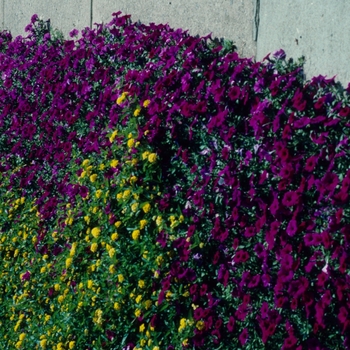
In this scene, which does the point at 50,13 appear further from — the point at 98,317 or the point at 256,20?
the point at 98,317

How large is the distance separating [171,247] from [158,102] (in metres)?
0.81

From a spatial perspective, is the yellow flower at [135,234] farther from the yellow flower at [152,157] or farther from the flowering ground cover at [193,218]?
the yellow flower at [152,157]

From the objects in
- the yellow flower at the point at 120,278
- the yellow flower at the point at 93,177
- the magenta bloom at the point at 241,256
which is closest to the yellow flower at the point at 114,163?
the yellow flower at the point at 93,177

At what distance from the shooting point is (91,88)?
491cm

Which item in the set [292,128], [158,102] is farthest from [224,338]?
[158,102]

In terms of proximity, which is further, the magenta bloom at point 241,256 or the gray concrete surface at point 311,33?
the gray concrete surface at point 311,33

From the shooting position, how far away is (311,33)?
11.5 feet

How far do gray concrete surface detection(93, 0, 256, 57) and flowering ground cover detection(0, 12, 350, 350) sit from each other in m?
0.08

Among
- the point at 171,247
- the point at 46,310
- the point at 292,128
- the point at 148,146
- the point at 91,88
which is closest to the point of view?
the point at 292,128

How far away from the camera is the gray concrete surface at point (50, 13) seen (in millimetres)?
5484

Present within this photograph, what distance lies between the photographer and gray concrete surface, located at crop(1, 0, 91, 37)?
5484 mm

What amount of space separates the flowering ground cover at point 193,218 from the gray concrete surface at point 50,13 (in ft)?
2.78

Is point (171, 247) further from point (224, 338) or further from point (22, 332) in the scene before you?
point (22, 332)

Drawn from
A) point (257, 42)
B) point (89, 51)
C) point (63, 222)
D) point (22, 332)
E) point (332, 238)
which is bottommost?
point (22, 332)
